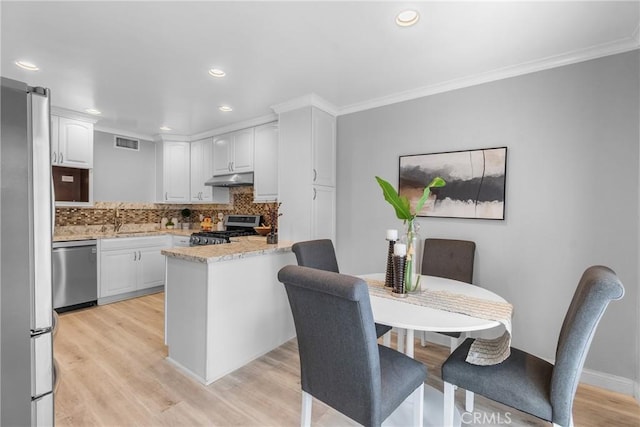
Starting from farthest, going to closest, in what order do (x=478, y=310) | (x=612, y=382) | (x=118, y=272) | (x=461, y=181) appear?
(x=118, y=272), (x=461, y=181), (x=612, y=382), (x=478, y=310)

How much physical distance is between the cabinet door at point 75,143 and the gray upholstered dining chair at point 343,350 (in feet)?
12.7

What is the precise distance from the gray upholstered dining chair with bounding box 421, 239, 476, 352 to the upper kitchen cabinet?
245 cm

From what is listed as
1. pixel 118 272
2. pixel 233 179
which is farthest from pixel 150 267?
pixel 233 179

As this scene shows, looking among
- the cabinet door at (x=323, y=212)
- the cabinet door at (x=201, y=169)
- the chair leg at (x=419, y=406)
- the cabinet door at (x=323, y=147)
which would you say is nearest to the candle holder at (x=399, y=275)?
the chair leg at (x=419, y=406)

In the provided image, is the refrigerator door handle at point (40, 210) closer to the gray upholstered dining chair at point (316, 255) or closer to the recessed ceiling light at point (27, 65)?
the gray upholstered dining chair at point (316, 255)

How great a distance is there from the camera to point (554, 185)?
2221 mm

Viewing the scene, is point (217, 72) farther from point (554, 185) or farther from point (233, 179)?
point (554, 185)

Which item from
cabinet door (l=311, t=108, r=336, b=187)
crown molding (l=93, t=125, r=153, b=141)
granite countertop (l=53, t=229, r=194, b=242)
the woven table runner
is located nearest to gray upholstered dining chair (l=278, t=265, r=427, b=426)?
the woven table runner

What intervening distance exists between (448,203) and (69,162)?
14.6 ft

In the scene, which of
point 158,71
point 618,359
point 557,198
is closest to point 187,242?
point 158,71

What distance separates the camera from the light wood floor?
1757 millimetres

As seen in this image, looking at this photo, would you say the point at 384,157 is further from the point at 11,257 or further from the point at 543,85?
the point at 11,257

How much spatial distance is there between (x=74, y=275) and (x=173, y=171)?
6.26ft

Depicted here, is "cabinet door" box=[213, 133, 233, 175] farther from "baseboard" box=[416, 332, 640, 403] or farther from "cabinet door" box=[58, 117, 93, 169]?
"baseboard" box=[416, 332, 640, 403]
